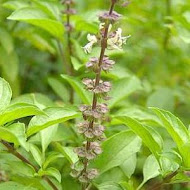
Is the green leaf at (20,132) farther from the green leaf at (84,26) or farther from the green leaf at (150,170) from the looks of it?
the green leaf at (84,26)

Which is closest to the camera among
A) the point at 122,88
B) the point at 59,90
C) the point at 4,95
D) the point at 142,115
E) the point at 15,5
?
the point at 4,95

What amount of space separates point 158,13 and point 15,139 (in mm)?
1659

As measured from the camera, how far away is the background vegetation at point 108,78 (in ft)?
4.65

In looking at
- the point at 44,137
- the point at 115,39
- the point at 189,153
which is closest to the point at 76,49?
the point at 44,137

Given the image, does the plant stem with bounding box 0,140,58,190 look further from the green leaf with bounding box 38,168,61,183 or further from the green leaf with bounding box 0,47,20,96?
the green leaf with bounding box 0,47,20,96

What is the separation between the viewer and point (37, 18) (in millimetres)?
1693

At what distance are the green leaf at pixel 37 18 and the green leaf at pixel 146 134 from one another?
0.58m

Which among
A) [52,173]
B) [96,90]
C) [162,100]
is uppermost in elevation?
[96,90]

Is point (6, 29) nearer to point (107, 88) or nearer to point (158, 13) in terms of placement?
point (158, 13)

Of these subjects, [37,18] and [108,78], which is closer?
[37,18]

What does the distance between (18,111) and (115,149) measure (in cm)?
38

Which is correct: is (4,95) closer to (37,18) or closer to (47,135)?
(47,135)

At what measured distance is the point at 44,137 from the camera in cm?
146

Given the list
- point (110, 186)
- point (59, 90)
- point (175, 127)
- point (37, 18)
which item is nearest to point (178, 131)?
point (175, 127)
